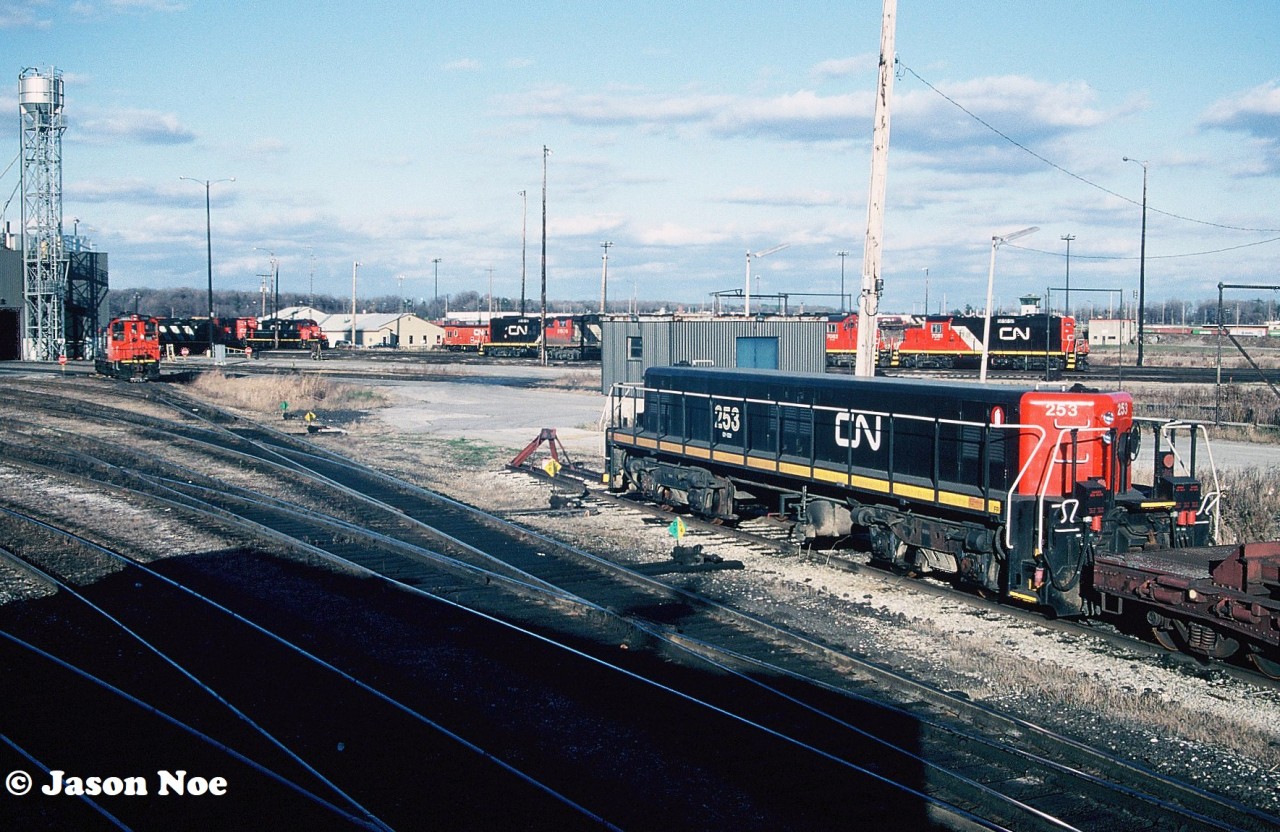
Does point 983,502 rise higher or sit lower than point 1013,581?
higher

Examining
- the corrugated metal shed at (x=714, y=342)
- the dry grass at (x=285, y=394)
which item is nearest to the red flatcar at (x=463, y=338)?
the dry grass at (x=285, y=394)

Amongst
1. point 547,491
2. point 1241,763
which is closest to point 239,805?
point 1241,763

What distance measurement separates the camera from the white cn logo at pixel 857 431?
47.3 ft

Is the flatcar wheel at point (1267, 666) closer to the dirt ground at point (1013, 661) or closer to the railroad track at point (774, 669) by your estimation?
the dirt ground at point (1013, 661)

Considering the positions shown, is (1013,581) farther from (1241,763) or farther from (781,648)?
(1241,763)

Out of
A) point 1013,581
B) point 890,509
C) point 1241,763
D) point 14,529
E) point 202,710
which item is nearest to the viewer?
point 1241,763

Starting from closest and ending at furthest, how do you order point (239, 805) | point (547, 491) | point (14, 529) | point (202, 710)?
point (239, 805)
point (202, 710)
point (14, 529)
point (547, 491)

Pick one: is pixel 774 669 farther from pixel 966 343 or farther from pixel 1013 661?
pixel 966 343

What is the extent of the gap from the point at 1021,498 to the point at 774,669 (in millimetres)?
4053

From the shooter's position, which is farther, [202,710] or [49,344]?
[49,344]

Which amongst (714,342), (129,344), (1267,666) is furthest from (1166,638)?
(129,344)

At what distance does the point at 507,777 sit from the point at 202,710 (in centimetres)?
292

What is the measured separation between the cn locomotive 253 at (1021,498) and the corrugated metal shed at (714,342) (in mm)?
19984

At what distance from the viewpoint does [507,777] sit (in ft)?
Result: 24.1
